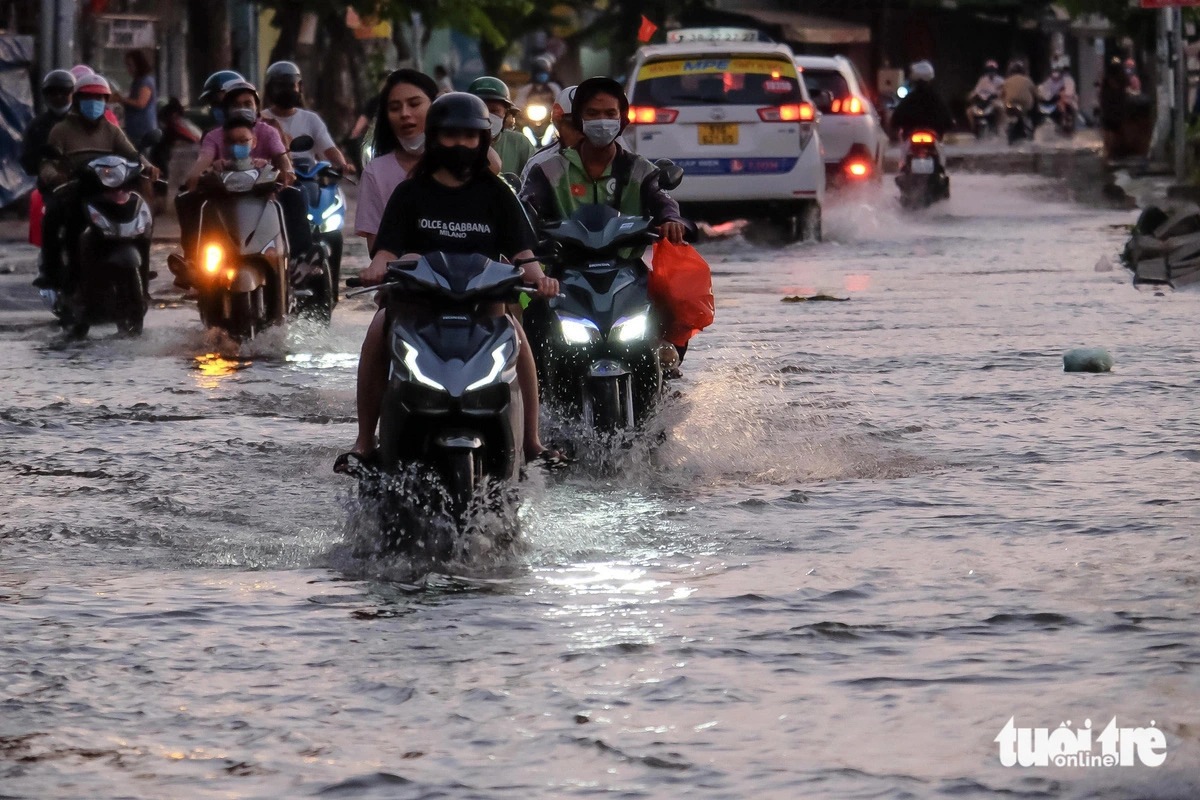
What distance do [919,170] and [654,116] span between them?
5978 mm

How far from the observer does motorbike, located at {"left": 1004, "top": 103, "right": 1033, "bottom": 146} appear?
178 feet

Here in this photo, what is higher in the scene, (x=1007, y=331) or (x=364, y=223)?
(x=364, y=223)

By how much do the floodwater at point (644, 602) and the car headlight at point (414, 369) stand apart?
0.52 meters

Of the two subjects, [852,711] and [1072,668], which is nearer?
[852,711]

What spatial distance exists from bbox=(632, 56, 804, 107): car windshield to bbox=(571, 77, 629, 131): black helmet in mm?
11558

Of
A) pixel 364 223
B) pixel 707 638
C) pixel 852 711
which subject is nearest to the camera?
pixel 852 711

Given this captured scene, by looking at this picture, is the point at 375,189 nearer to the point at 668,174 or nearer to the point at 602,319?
the point at 602,319

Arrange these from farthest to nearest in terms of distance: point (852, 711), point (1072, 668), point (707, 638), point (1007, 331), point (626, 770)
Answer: point (1007, 331)
point (707, 638)
point (1072, 668)
point (852, 711)
point (626, 770)

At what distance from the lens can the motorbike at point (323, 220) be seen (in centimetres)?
1419

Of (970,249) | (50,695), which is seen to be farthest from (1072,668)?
(970,249)

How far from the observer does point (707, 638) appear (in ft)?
18.6

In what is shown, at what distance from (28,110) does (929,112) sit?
9584mm

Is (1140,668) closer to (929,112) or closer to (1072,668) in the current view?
(1072,668)

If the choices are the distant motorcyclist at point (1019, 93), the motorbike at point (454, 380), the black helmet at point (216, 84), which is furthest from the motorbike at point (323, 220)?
the distant motorcyclist at point (1019, 93)
